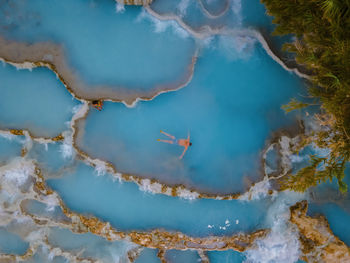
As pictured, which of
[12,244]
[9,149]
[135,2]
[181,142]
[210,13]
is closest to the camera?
[135,2]

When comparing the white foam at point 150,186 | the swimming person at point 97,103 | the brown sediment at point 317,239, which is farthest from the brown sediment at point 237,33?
the white foam at point 150,186

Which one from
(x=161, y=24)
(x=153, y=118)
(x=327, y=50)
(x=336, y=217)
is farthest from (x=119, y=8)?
(x=336, y=217)

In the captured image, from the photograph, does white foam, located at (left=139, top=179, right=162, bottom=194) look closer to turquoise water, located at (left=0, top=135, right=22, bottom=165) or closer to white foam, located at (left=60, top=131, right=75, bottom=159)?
white foam, located at (left=60, top=131, right=75, bottom=159)

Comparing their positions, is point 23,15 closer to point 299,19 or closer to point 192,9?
point 192,9

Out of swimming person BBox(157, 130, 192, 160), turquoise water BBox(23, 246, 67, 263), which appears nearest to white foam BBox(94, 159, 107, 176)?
swimming person BBox(157, 130, 192, 160)

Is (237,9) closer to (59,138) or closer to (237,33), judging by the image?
(237,33)

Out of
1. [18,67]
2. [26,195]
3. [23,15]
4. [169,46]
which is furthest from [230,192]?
[23,15]
